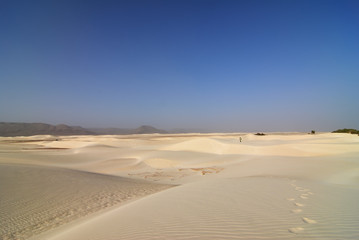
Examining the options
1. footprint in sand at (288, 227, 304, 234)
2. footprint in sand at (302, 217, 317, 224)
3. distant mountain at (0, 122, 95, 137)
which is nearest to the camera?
footprint in sand at (288, 227, 304, 234)

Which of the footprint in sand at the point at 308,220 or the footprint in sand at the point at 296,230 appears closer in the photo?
the footprint in sand at the point at 296,230

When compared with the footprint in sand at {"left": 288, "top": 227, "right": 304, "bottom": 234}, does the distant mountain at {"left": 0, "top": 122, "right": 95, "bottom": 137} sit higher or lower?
higher

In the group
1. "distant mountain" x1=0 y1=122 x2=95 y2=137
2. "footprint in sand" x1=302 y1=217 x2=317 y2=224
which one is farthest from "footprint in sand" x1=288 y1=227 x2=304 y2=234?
"distant mountain" x1=0 y1=122 x2=95 y2=137

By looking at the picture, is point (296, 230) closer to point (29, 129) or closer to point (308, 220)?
point (308, 220)

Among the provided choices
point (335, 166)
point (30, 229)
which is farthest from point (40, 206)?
point (335, 166)

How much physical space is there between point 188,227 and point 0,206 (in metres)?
6.65

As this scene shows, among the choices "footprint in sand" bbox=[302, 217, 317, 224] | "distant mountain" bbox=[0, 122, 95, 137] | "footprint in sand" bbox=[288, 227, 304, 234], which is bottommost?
"footprint in sand" bbox=[302, 217, 317, 224]

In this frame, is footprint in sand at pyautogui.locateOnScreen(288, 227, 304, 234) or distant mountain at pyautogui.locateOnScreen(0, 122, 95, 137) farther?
distant mountain at pyautogui.locateOnScreen(0, 122, 95, 137)

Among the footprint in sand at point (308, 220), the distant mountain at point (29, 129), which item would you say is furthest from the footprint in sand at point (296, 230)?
the distant mountain at point (29, 129)

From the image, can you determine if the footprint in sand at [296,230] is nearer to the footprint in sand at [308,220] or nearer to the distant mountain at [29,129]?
the footprint in sand at [308,220]


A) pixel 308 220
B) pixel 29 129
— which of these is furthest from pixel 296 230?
pixel 29 129

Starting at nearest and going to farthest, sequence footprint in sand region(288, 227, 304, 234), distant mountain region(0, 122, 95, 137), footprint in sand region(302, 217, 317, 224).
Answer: footprint in sand region(288, 227, 304, 234) → footprint in sand region(302, 217, 317, 224) → distant mountain region(0, 122, 95, 137)

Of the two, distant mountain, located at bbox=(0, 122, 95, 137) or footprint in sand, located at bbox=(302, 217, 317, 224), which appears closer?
footprint in sand, located at bbox=(302, 217, 317, 224)

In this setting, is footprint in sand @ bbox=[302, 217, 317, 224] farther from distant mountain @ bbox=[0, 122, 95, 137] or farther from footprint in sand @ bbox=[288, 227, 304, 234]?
distant mountain @ bbox=[0, 122, 95, 137]
